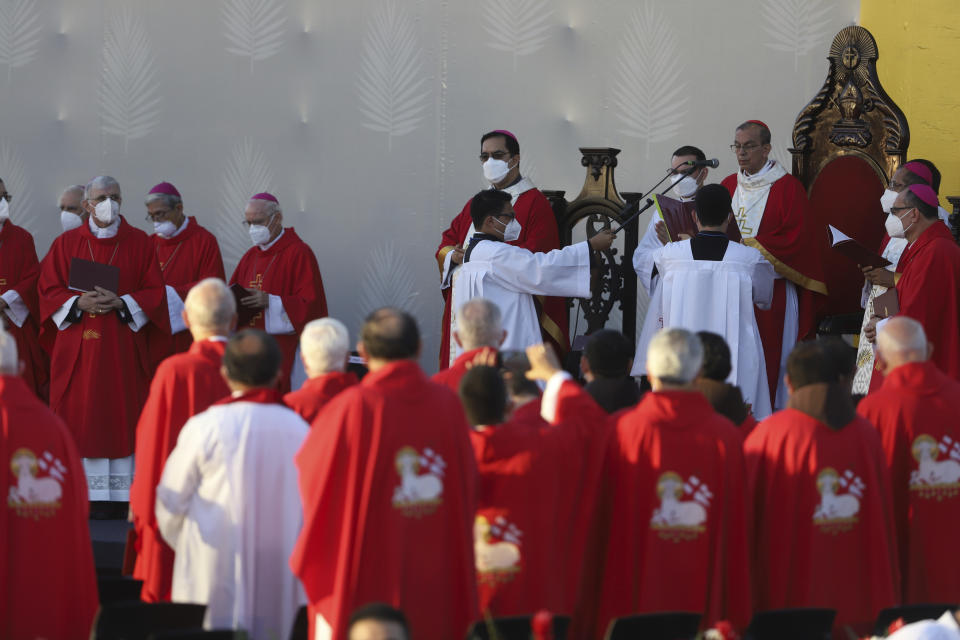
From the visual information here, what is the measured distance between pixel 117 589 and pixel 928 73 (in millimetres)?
6853

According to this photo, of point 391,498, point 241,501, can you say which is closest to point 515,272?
Result: point 241,501

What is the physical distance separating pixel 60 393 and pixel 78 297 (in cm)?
65

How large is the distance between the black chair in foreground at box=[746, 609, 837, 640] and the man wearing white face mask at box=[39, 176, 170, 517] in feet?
18.5

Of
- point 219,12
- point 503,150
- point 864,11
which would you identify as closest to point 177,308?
point 503,150

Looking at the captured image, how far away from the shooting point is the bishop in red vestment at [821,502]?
17.5ft

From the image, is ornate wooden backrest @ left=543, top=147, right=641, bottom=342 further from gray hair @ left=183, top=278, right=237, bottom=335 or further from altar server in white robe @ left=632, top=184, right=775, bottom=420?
gray hair @ left=183, top=278, right=237, bottom=335

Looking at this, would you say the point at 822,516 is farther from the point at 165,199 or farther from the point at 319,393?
the point at 165,199

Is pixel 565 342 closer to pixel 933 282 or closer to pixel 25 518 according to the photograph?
pixel 933 282

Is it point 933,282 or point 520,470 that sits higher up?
point 933,282

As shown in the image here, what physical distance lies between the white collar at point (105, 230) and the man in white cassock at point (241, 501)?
4.49 meters

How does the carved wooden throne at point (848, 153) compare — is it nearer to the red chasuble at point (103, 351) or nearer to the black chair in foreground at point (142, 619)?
the red chasuble at point (103, 351)

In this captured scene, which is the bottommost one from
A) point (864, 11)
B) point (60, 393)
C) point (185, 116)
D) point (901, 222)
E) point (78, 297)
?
point (60, 393)

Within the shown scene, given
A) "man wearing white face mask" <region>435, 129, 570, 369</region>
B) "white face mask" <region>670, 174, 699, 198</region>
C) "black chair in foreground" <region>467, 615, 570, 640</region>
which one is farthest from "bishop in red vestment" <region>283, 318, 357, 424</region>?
"white face mask" <region>670, 174, 699, 198</region>

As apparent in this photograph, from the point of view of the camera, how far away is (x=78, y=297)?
30.4ft
